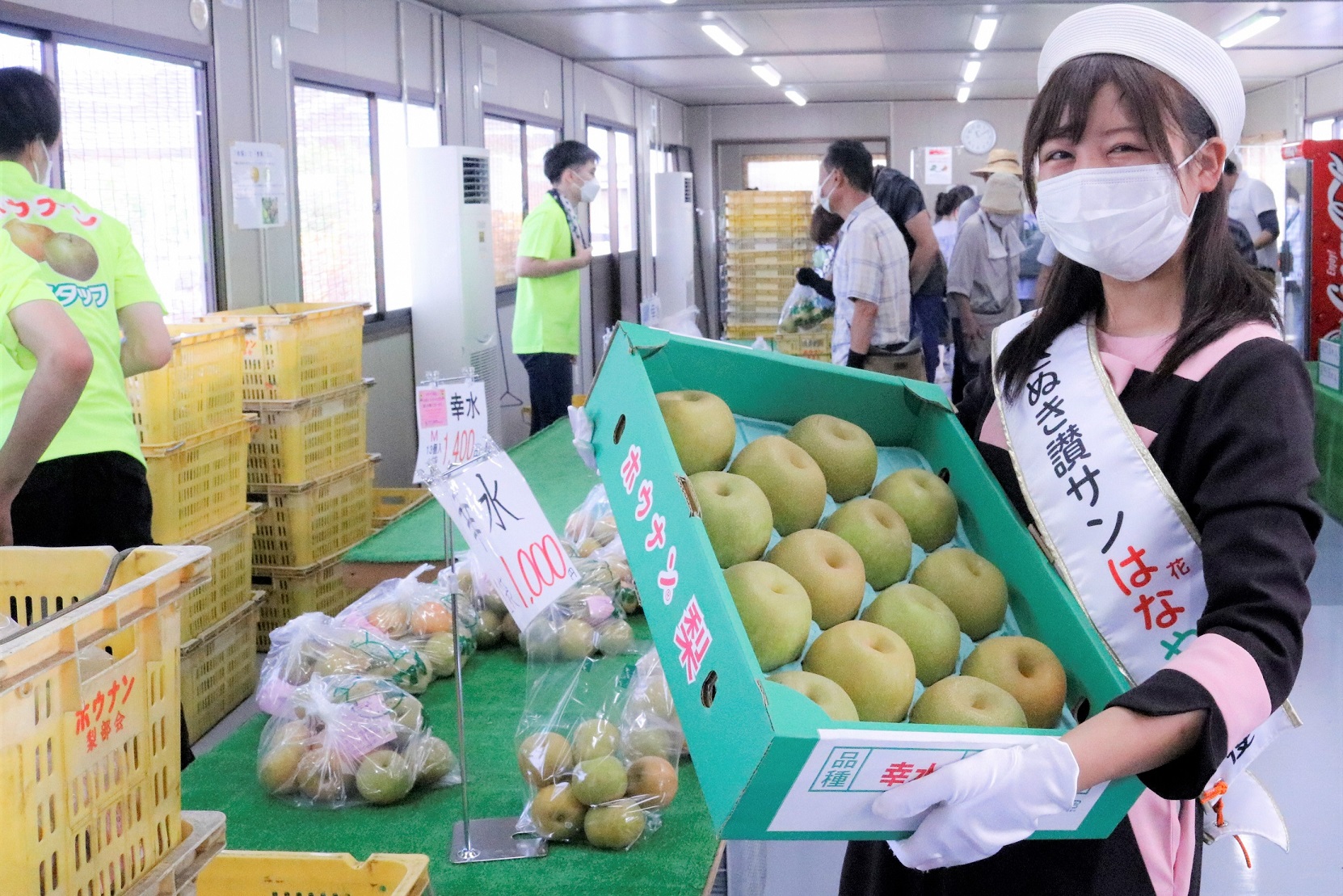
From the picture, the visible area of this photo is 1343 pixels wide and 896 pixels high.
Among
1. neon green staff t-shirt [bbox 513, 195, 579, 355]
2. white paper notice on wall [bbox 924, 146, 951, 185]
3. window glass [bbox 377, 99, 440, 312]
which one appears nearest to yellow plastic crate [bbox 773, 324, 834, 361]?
neon green staff t-shirt [bbox 513, 195, 579, 355]

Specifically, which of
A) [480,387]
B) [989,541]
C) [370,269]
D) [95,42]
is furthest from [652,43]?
[989,541]

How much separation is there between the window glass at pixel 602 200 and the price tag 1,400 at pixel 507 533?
406 inches

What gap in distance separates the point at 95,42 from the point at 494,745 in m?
3.40

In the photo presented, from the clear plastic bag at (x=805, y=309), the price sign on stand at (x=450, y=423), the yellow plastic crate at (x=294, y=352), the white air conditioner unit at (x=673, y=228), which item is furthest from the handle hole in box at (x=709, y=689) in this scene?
the white air conditioner unit at (x=673, y=228)

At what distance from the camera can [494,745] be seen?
2568mm

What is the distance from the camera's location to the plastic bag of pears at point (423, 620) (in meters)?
2.81

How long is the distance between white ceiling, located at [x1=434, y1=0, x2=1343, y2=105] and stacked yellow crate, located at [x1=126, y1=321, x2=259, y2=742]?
4.66 metres

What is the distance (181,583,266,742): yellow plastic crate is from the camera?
3729 millimetres

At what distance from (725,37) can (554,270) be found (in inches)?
157

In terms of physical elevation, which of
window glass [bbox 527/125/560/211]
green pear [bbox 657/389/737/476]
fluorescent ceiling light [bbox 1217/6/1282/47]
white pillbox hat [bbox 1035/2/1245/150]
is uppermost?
fluorescent ceiling light [bbox 1217/6/1282/47]

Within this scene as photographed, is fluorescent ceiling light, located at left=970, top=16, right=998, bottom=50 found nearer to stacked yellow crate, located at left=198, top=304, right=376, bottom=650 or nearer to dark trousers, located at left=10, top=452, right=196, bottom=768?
stacked yellow crate, located at left=198, top=304, right=376, bottom=650

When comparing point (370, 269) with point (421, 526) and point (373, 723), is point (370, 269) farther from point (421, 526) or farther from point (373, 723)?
point (373, 723)

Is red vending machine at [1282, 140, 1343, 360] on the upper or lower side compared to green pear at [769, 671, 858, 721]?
upper

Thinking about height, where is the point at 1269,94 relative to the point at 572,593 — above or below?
above
